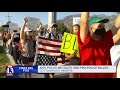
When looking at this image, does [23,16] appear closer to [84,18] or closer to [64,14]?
[64,14]

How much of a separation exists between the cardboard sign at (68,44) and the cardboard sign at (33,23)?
631 millimetres

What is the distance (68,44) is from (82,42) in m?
0.37

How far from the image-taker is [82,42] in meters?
5.17

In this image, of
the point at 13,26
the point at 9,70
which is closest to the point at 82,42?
the point at 13,26

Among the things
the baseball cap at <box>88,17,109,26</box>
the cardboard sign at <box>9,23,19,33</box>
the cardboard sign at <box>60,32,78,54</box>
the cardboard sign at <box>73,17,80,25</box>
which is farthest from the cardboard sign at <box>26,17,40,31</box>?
the baseball cap at <box>88,17,109,26</box>

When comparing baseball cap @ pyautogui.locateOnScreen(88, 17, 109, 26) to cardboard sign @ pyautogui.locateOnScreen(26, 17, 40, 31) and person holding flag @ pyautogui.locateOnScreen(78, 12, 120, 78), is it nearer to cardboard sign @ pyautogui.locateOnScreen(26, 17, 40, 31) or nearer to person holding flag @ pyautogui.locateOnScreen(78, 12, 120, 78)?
person holding flag @ pyautogui.locateOnScreen(78, 12, 120, 78)

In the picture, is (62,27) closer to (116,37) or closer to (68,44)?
(68,44)

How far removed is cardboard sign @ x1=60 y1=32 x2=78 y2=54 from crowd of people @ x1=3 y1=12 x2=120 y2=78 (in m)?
0.07

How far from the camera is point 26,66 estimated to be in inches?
213
